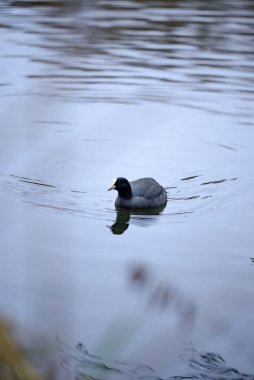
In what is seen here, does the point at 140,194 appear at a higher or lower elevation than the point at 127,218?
higher

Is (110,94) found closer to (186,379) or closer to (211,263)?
(211,263)

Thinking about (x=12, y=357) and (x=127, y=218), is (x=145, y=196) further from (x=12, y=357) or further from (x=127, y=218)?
(x=12, y=357)

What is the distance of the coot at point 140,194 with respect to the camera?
26.0ft

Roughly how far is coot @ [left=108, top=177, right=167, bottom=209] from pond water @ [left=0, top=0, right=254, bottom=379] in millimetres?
134

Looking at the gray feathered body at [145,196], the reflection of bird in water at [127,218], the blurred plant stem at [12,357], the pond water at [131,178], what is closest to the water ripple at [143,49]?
the pond water at [131,178]

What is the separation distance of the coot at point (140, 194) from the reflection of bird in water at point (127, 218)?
47mm

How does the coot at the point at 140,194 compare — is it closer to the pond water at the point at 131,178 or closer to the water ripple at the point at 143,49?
the pond water at the point at 131,178

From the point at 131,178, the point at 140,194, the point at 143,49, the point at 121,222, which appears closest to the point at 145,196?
the point at 140,194

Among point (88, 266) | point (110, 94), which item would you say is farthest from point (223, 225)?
point (110, 94)

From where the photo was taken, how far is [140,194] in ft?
26.5

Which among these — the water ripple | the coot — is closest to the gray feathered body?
the coot

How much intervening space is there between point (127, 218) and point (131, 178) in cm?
Answer: 112

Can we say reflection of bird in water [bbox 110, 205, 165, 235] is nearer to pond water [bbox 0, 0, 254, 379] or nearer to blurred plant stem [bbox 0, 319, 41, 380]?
pond water [bbox 0, 0, 254, 379]

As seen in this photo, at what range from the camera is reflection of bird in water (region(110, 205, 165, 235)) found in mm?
7463
